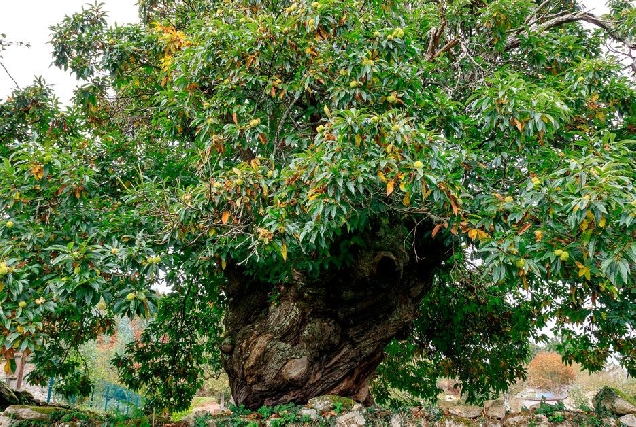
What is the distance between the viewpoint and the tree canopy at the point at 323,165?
3.53m

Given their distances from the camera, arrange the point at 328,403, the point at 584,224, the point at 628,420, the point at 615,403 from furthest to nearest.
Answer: the point at 328,403 → the point at 615,403 → the point at 628,420 → the point at 584,224

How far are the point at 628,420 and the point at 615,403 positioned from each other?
0.64ft

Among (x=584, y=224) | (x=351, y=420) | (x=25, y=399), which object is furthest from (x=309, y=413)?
(x=25, y=399)

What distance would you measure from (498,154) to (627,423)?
121 inches

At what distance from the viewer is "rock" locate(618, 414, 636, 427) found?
4.91 m

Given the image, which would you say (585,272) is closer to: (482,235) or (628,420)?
(482,235)

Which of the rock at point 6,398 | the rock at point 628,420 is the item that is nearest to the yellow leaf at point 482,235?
the rock at point 628,420

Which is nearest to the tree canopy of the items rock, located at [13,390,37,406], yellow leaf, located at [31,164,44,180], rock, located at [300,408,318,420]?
yellow leaf, located at [31,164,44,180]

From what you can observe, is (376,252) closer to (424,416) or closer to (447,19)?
(424,416)

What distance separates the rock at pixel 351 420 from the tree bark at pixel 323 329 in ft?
2.93

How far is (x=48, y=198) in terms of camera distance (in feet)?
14.2

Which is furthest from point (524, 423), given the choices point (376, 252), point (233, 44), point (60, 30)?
point (60, 30)

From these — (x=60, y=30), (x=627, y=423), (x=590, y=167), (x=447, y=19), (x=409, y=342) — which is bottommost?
(x=627, y=423)

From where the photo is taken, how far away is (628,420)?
16.2ft
